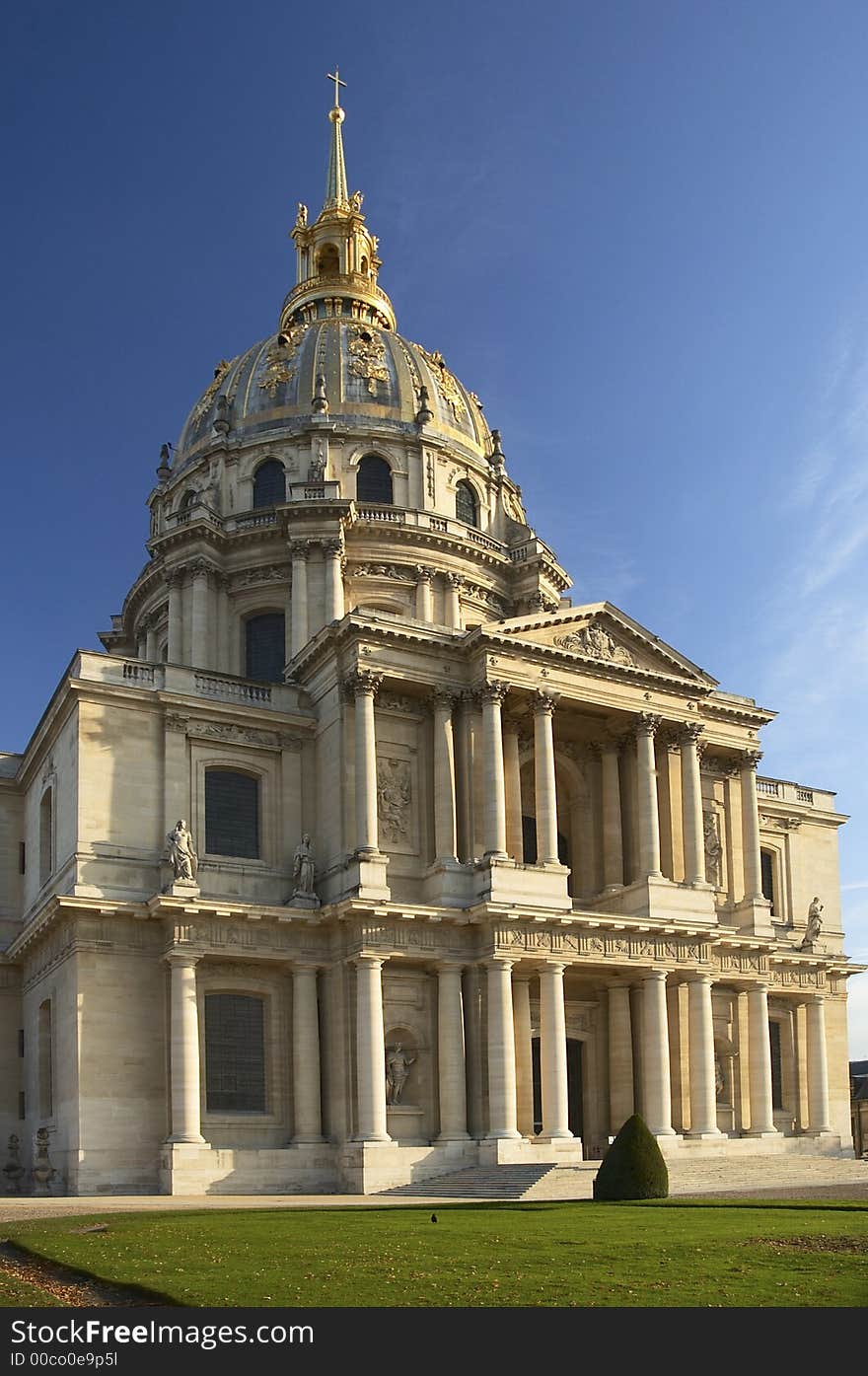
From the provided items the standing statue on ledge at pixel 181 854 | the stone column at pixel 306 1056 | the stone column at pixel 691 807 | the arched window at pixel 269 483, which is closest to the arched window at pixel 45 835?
the standing statue on ledge at pixel 181 854

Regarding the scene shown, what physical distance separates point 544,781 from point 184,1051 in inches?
559

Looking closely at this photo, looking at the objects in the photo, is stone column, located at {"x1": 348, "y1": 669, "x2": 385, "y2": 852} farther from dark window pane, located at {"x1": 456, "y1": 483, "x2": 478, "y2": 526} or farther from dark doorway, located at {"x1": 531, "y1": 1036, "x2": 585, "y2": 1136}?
dark window pane, located at {"x1": 456, "y1": 483, "x2": 478, "y2": 526}

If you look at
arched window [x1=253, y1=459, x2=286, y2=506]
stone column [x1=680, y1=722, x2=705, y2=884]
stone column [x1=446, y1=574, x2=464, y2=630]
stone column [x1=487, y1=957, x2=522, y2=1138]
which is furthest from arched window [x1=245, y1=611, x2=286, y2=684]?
stone column [x1=487, y1=957, x2=522, y2=1138]

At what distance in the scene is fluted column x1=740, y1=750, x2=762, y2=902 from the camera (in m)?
53.8

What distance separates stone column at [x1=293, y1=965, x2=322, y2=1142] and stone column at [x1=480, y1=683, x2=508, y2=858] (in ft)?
22.2

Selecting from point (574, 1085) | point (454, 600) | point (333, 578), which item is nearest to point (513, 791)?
point (574, 1085)

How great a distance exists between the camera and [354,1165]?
4191 cm

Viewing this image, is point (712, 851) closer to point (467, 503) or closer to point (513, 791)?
point (513, 791)

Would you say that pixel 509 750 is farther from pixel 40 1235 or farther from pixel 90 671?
pixel 40 1235

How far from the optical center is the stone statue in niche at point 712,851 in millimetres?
54125

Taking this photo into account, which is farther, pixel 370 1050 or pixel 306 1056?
pixel 306 1056

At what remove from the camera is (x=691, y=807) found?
5134 centimetres

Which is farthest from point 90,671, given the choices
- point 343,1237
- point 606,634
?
point 343,1237

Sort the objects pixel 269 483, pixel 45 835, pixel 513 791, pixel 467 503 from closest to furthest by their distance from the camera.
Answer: pixel 45 835 → pixel 513 791 → pixel 269 483 → pixel 467 503
